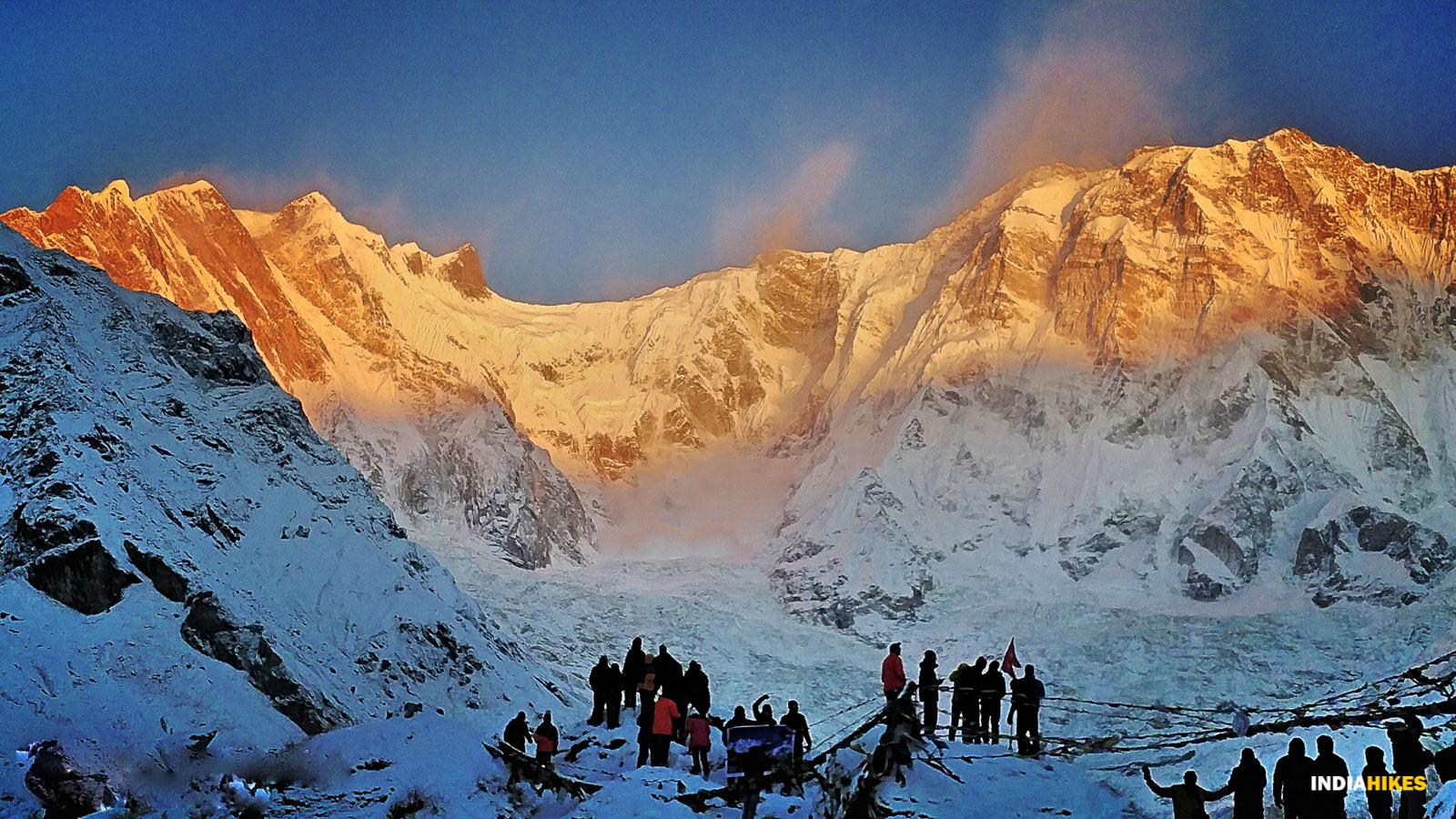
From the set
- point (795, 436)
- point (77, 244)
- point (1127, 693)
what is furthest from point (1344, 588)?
point (77, 244)

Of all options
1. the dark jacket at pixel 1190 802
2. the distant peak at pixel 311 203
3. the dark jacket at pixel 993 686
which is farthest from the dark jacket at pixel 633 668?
the distant peak at pixel 311 203

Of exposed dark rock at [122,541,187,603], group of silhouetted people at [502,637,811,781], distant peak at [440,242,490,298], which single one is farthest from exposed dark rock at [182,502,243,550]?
distant peak at [440,242,490,298]

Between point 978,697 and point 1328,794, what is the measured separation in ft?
32.4

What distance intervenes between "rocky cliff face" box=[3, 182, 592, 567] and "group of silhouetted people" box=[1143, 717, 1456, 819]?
94021 mm

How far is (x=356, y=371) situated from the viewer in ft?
436

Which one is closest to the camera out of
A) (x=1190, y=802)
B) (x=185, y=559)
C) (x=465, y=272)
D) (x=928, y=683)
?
(x=1190, y=802)

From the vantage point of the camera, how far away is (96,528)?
40.9 metres

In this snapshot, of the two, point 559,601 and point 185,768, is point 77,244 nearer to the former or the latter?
point 559,601

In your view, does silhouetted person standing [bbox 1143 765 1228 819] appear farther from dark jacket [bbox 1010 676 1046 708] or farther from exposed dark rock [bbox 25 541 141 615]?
exposed dark rock [bbox 25 541 141 615]

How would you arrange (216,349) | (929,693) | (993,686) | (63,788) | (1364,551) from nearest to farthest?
1. (63,788)
2. (929,693)
3. (993,686)
4. (216,349)
5. (1364,551)

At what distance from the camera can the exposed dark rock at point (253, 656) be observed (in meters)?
41.9

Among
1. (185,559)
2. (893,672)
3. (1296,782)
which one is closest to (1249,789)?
(1296,782)

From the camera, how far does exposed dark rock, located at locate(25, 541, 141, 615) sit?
38812mm

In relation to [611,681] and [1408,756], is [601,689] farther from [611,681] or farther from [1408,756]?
[1408,756]
